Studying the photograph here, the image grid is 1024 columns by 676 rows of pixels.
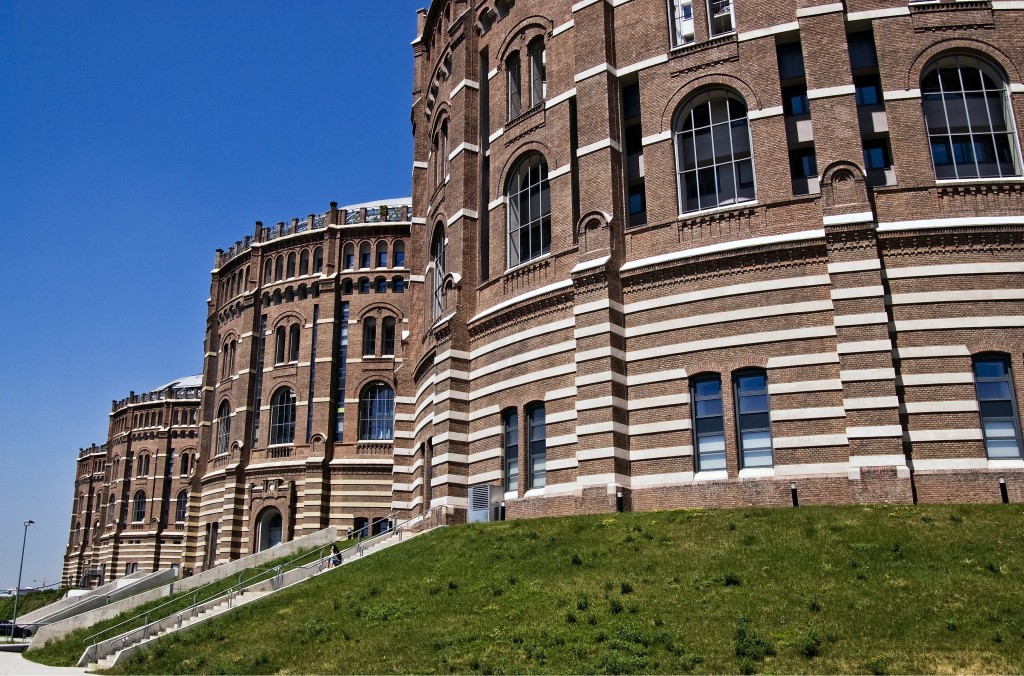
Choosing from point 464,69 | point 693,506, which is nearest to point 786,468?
point 693,506

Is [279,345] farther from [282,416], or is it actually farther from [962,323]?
[962,323]

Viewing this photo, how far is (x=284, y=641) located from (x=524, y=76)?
21.3 metres

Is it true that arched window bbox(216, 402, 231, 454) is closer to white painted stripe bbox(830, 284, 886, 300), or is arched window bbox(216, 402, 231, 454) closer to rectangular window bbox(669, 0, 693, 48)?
rectangular window bbox(669, 0, 693, 48)

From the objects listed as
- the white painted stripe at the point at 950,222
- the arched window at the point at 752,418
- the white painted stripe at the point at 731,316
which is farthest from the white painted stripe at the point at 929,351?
the arched window at the point at 752,418

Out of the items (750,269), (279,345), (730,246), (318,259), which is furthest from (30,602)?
(750,269)

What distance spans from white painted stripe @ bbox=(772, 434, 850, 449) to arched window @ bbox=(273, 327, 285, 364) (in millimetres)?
41057

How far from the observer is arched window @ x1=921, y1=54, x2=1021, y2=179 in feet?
80.9

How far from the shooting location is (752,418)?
24.0 m

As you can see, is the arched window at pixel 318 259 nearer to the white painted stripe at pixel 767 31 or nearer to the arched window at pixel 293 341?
the arched window at pixel 293 341

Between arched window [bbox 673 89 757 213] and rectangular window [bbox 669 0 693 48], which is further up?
rectangular window [bbox 669 0 693 48]

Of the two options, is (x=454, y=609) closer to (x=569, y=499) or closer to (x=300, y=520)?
(x=569, y=499)

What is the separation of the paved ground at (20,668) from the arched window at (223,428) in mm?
23714

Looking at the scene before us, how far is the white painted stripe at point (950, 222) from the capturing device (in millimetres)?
23078

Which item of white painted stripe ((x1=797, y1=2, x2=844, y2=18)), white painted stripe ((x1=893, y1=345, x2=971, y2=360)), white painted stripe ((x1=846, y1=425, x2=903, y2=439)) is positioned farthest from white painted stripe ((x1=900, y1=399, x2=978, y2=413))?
white painted stripe ((x1=797, y1=2, x2=844, y2=18))
